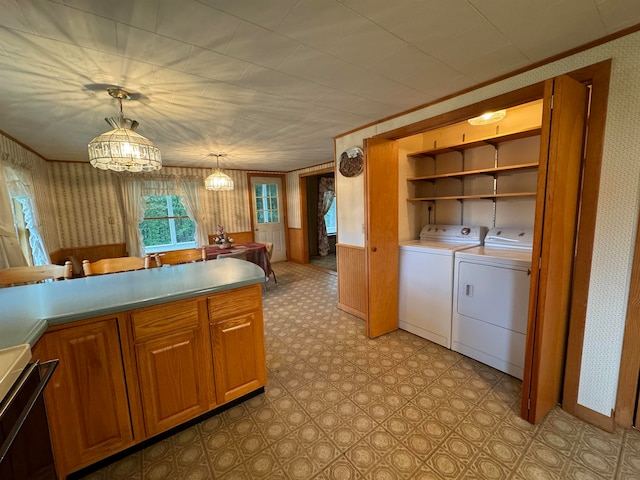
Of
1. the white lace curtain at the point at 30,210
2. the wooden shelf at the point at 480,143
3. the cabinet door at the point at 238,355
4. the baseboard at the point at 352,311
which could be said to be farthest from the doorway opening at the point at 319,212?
the cabinet door at the point at 238,355

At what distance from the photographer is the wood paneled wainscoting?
3174mm

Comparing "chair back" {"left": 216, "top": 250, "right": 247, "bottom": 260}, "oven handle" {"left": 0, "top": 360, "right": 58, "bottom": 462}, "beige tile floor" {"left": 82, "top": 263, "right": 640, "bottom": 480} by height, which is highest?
"oven handle" {"left": 0, "top": 360, "right": 58, "bottom": 462}

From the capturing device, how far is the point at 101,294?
1487mm

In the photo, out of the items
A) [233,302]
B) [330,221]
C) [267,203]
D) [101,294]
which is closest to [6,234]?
[101,294]

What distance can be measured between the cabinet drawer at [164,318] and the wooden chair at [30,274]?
115 cm

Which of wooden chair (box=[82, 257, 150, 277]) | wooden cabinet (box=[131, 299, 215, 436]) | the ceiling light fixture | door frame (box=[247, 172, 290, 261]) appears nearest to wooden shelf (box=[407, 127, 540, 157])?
the ceiling light fixture

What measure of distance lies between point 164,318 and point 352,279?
2.24 m

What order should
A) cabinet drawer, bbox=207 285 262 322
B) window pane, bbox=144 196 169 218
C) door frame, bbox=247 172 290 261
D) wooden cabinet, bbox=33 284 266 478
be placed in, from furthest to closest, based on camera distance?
door frame, bbox=247 172 290 261
window pane, bbox=144 196 169 218
cabinet drawer, bbox=207 285 262 322
wooden cabinet, bbox=33 284 266 478

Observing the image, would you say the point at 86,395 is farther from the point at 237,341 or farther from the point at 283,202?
the point at 283,202

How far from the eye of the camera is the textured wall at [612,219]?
1.41m

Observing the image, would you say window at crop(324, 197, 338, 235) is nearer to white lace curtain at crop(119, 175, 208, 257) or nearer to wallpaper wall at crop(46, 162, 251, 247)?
white lace curtain at crop(119, 175, 208, 257)

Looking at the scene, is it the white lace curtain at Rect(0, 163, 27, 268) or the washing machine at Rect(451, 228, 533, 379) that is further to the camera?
the white lace curtain at Rect(0, 163, 27, 268)

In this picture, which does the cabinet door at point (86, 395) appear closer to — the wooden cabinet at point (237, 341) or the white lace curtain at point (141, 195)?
the wooden cabinet at point (237, 341)

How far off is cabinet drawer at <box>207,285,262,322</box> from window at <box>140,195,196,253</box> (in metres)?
4.33
